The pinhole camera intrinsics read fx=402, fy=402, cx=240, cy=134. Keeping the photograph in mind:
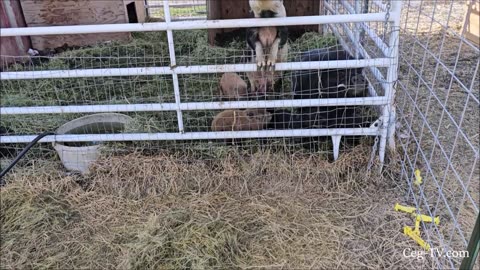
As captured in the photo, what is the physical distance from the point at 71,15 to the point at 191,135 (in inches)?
161

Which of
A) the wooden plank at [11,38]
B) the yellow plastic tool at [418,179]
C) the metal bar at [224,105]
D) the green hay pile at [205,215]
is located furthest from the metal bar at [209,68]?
the wooden plank at [11,38]

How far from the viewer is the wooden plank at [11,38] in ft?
19.3

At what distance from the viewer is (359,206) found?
3088mm

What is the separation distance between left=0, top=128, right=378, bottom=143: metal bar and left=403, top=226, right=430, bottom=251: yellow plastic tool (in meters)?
0.89

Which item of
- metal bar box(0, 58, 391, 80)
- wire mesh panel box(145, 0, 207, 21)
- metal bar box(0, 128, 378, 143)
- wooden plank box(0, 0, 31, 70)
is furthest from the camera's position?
wire mesh panel box(145, 0, 207, 21)

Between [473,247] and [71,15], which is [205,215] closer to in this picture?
[473,247]

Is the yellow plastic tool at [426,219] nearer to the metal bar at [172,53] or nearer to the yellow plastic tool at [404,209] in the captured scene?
the yellow plastic tool at [404,209]

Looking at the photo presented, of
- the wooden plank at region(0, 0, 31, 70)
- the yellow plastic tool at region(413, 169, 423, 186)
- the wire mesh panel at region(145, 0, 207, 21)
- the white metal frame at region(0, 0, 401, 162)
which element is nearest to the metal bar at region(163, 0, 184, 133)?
the white metal frame at region(0, 0, 401, 162)

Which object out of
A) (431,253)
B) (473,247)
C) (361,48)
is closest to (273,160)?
(431,253)

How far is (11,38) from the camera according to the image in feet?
19.6

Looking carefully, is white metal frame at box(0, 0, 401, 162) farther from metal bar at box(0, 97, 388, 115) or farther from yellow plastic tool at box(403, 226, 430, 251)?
yellow plastic tool at box(403, 226, 430, 251)

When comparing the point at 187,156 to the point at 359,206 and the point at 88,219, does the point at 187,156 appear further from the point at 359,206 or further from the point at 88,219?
the point at 359,206

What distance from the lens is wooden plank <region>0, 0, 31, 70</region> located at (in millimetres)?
5879

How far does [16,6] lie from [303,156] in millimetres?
5299
